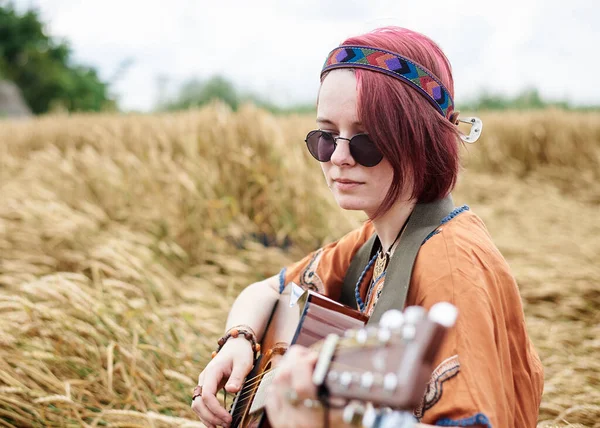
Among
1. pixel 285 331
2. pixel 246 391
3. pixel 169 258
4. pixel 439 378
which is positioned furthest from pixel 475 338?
pixel 169 258

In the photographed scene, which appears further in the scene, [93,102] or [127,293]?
[93,102]

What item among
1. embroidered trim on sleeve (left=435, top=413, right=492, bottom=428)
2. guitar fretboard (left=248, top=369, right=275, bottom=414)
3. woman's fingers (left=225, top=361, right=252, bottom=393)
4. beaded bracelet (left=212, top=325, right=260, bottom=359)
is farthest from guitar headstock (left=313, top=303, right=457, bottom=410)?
beaded bracelet (left=212, top=325, right=260, bottom=359)

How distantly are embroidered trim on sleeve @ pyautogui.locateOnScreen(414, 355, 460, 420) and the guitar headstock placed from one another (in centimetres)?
31

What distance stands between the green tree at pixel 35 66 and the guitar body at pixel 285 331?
22.9 m

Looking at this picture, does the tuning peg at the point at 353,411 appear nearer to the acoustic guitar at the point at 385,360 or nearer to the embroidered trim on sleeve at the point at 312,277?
the acoustic guitar at the point at 385,360

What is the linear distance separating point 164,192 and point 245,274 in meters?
1.28

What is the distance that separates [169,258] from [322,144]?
314cm

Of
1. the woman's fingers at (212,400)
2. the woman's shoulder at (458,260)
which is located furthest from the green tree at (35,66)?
the woman's shoulder at (458,260)

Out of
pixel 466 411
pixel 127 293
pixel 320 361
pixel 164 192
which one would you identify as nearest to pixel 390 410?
pixel 320 361

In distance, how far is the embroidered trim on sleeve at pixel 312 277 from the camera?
6.31 ft

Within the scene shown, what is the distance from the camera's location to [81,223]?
173 inches

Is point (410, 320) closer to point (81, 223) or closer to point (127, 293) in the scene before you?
point (127, 293)

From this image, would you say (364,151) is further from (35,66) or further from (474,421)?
(35,66)

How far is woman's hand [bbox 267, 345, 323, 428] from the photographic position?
98 centimetres
